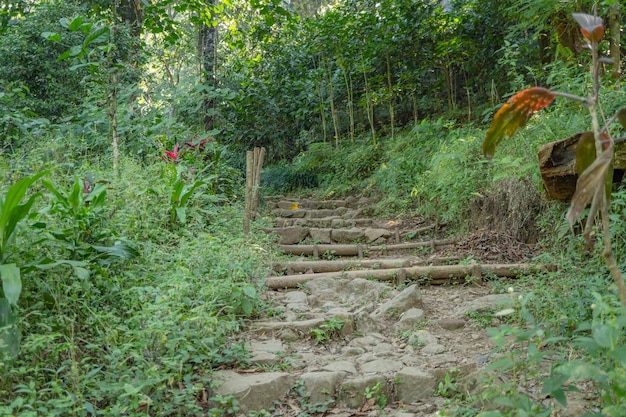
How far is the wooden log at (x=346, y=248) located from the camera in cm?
663

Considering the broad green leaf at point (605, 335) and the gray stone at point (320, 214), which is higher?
the broad green leaf at point (605, 335)

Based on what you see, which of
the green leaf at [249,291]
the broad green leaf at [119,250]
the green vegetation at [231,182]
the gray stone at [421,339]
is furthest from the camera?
the green leaf at [249,291]

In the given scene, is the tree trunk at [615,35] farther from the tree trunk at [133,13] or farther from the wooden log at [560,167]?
the tree trunk at [133,13]

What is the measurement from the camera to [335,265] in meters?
6.00

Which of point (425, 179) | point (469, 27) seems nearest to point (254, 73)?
point (469, 27)

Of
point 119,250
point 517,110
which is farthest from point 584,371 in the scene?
point 119,250

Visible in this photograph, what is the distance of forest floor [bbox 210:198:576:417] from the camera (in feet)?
10.3

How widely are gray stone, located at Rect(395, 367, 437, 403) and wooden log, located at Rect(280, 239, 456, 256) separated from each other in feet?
11.5

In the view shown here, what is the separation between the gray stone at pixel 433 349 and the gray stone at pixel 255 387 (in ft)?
3.13

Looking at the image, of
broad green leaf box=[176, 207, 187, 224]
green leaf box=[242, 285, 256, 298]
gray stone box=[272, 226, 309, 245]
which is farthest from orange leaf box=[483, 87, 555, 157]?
gray stone box=[272, 226, 309, 245]

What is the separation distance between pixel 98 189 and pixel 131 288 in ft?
3.25

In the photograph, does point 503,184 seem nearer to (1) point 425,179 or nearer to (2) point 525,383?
(1) point 425,179

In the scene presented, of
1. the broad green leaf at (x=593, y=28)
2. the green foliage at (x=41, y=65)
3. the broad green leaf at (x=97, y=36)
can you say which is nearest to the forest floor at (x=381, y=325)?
the broad green leaf at (x=593, y=28)

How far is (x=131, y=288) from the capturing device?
3430 mm
